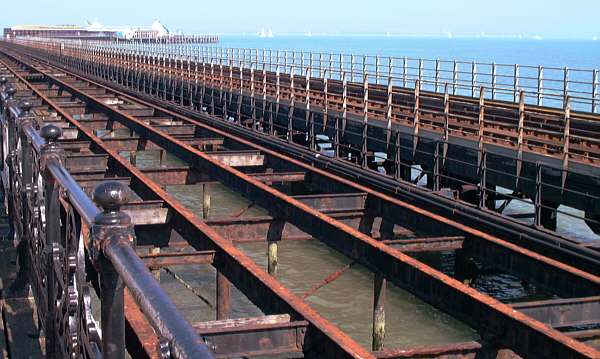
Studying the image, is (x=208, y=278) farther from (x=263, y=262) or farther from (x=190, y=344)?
(x=190, y=344)

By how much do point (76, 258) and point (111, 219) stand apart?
63.8 inches

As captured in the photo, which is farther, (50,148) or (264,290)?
(264,290)

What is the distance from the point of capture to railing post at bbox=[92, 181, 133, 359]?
304 centimetres

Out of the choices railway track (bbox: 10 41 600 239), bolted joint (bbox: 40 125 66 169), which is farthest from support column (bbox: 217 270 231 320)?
bolted joint (bbox: 40 125 66 169)

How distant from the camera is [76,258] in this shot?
15.2 feet

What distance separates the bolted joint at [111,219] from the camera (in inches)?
119

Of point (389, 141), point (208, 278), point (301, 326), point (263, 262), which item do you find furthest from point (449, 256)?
point (301, 326)

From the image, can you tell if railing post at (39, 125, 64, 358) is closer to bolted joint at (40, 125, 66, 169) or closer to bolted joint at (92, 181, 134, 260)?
bolted joint at (40, 125, 66, 169)

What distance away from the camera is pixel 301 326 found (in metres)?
5.40

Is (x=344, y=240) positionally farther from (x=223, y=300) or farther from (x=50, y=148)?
(x=50, y=148)

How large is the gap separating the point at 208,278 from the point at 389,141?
18.1ft

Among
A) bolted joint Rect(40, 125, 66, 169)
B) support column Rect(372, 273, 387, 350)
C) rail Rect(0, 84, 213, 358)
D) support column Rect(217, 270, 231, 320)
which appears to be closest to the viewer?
rail Rect(0, 84, 213, 358)

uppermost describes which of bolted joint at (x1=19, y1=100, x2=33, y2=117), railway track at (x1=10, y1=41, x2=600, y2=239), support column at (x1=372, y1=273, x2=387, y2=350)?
bolted joint at (x1=19, y1=100, x2=33, y2=117)

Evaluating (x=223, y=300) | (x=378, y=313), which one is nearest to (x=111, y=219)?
(x=223, y=300)
